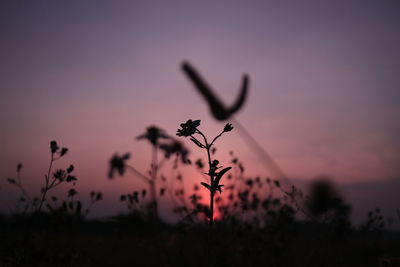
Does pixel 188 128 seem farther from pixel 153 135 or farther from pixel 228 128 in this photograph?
pixel 153 135

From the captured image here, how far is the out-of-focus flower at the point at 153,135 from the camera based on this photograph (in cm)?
551

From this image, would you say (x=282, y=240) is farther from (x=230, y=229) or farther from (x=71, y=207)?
(x=71, y=207)

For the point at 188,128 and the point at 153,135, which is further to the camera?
the point at 153,135

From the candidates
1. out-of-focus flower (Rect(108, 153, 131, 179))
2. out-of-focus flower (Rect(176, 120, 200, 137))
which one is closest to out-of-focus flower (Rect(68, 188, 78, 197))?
out-of-focus flower (Rect(108, 153, 131, 179))

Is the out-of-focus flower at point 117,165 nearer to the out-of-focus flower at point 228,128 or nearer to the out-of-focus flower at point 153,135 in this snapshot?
the out-of-focus flower at point 153,135

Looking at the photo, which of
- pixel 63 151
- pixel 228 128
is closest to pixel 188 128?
pixel 228 128

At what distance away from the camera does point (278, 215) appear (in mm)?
6578

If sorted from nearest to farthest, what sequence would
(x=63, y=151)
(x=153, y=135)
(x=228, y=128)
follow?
1. (x=228, y=128)
2. (x=63, y=151)
3. (x=153, y=135)

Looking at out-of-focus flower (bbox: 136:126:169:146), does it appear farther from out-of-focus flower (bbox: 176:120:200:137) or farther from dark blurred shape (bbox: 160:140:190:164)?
out-of-focus flower (bbox: 176:120:200:137)

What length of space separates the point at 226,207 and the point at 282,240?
4.93 ft

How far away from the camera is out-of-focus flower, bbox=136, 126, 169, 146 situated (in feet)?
18.1

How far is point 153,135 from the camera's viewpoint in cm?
557

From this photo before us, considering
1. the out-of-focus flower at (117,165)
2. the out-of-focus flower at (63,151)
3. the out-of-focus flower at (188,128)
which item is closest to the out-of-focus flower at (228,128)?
the out-of-focus flower at (188,128)

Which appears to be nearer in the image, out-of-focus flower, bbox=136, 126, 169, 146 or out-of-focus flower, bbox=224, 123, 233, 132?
out-of-focus flower, bbox=224, 123, 233, 132
